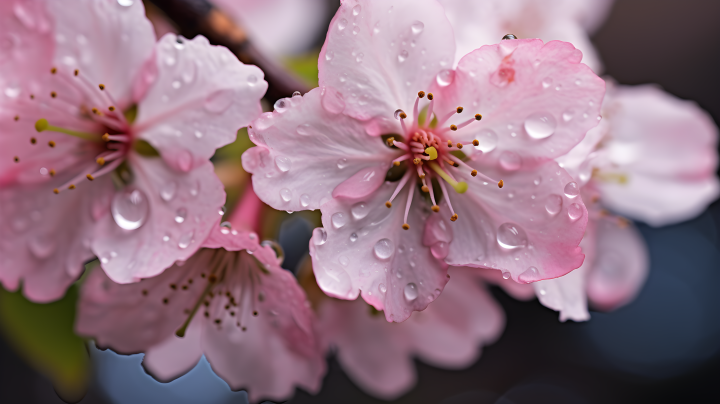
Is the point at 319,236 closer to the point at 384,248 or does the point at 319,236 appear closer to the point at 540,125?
the point at 384,248

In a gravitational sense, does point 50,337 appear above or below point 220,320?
below

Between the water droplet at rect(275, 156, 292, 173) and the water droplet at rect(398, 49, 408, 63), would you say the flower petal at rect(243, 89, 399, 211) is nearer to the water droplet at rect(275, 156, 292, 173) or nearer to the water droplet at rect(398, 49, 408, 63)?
the water droplet at rect(275, 156, 292, 173)

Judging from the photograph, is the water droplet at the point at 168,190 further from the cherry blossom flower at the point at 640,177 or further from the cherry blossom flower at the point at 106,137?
the cherry blossom flower at the point at 640,177

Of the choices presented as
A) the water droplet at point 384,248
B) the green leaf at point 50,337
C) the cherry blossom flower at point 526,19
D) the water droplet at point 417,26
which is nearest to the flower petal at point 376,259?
the water droplet at point 384,248

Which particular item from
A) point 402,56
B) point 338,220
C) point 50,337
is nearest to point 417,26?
point 402,56

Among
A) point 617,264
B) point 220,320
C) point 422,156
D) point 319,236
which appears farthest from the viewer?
point 617,264

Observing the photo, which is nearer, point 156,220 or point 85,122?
point 156,220
